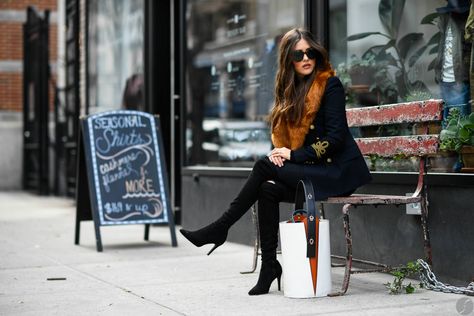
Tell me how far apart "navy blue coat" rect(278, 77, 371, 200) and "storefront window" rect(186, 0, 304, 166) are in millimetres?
2191

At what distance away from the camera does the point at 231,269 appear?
6.70 m

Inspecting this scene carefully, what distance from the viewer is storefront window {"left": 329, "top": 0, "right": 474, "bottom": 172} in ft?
19.2

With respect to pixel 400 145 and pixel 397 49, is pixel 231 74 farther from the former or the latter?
pixel 400 145

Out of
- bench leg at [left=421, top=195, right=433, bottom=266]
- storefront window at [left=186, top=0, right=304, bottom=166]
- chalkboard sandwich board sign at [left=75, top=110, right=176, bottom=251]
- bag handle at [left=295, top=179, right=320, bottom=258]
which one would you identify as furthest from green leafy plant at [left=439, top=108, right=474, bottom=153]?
chalkboard sandwich board sign at [left=75, top=110, right=176, bottom=251]

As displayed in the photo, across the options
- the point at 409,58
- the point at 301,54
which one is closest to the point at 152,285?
the point at 301,54

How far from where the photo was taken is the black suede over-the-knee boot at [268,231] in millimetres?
5418

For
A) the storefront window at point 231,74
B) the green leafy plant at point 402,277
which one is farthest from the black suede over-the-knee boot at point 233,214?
the storefront window at point 231,74

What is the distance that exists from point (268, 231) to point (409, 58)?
6.20 ft

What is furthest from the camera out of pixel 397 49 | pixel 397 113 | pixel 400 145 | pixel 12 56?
pixel 12 56

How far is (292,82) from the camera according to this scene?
18.7 ft

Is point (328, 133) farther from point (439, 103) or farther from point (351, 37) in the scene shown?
point (351, 37)

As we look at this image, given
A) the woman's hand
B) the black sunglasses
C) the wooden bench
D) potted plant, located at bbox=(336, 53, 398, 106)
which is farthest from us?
potted plant, located at bbox=(336, 53, 398, 106)

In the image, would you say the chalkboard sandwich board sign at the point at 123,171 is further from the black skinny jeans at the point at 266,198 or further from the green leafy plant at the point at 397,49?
the black skinny jeans at the point at 266,198

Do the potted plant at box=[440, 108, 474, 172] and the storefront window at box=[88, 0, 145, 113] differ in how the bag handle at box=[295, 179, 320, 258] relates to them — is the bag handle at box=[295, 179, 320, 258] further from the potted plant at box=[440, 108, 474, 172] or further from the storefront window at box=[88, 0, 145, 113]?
the storefront window at box=[88, 0, 145, 113]
